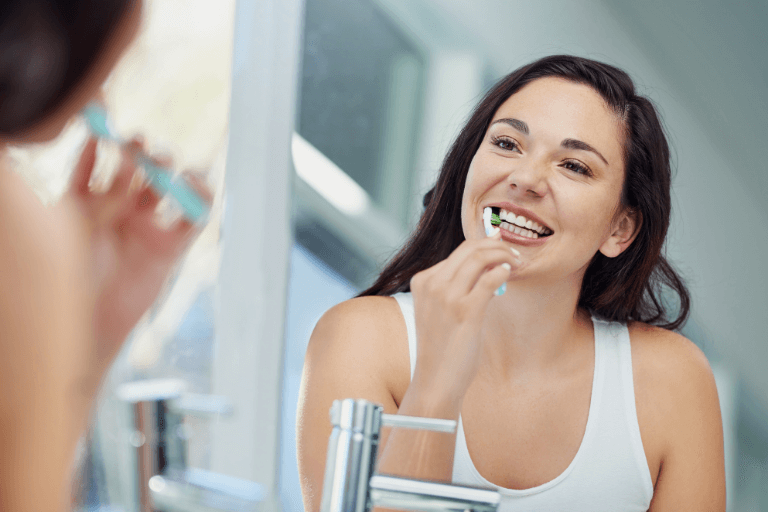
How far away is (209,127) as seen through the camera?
76 centimetres

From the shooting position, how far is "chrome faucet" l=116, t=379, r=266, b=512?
0.52 metres

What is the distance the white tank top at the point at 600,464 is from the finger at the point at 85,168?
0.57 metres

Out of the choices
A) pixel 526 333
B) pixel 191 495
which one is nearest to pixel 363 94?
pixel 526 333

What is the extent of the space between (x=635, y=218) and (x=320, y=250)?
1.81 ft

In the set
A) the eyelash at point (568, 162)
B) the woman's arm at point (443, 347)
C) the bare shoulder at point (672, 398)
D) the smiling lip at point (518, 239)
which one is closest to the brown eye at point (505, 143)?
the eyelash at point (568, 162)

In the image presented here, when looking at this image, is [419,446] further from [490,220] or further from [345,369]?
[490,220]

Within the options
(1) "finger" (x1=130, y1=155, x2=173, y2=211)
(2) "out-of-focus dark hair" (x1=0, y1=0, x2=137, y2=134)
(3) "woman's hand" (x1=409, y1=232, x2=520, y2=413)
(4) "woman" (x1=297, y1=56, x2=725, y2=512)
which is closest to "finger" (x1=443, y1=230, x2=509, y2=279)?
(3) "woman's hand" (x1=409, y1=232, x2=520, y2=413)

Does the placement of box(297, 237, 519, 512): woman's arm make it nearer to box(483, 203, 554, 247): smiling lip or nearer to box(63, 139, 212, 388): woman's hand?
box(483, 203, 554, 247): smiling lip

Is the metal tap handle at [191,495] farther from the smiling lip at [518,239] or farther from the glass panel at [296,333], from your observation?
the glass panel at [296,333]

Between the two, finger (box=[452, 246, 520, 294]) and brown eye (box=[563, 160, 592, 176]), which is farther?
brown eye (box=[563, 160, 592, 176])

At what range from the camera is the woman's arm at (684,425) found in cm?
98

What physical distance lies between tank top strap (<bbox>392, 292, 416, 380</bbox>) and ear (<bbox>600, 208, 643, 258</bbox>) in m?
0.30

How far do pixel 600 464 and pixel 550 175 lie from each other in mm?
391

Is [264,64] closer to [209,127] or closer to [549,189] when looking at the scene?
[209,127]
